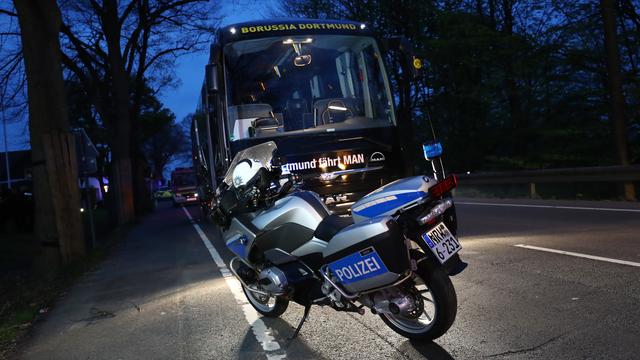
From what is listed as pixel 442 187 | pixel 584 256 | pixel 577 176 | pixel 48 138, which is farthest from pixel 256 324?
pixel 577 176

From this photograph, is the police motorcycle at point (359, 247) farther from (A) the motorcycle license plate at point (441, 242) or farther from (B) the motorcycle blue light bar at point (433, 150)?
(B) the motorcycle blue light bar at point (433, 150)

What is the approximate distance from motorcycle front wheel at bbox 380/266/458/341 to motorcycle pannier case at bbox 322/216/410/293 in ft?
0.92

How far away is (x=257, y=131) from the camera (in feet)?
28.2

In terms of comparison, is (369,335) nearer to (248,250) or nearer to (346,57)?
(248,250)

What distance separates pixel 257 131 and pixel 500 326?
198 inches

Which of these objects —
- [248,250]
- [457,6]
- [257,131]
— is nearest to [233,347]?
[248,250]

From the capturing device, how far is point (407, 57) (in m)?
8.75

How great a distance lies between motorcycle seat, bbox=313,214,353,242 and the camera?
4.14m

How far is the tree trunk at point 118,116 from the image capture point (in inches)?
A: 950

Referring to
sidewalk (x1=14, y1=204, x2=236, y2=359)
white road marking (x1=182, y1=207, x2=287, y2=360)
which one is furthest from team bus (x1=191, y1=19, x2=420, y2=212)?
sidewalk (x1=14, y1=204, x2=236, y2=359)

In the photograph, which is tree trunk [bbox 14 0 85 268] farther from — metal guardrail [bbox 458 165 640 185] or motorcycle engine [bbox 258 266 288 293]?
metal guardrail [bbox 458 165 640 185]

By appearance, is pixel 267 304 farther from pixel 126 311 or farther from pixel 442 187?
pixel 442 187

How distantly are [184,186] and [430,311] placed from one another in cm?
3460

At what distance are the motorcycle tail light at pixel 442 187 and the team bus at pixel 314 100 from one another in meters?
4.53
